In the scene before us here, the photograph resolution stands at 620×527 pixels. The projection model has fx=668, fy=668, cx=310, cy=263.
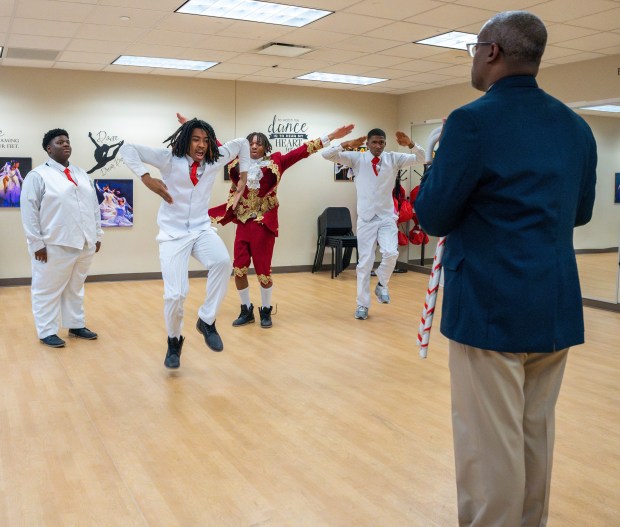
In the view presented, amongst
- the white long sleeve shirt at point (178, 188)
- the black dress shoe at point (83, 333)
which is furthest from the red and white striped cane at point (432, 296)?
the black dress shoe at point (83, 333)

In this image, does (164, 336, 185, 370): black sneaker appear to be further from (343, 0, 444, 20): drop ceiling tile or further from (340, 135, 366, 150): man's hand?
(343, 0, 444, 20): drop ceiling tile

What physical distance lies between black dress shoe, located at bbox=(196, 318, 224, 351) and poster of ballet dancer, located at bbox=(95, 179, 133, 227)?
5125mm

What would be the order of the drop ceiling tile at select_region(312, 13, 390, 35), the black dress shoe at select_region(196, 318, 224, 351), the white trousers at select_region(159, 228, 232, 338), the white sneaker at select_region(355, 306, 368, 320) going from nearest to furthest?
the white trousers at select_region(159, 228, 232, 338)
the black dress shoe at select_region(196, 318, 224, 351)
the drop ceiling tile at select_region(312, 13, 390, 35)
the white sneaker at select_region(355, 306, 368, 320)

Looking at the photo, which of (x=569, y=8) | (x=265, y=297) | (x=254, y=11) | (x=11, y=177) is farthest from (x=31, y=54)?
(x=569, y=8)

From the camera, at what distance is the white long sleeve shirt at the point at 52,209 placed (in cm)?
515

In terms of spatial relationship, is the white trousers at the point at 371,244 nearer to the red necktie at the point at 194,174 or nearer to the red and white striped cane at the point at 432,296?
the red necktie at the point at 194,174

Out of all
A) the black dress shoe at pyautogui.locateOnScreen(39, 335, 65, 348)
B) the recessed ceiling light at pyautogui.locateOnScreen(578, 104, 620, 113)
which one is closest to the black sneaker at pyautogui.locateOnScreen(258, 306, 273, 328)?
the black dress shoe at pyautogui.locateOnScreen(39, 335, 65, 348)

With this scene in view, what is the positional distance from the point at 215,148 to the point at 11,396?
2.04 metres

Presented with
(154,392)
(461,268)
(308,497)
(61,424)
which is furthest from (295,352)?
(461,268)

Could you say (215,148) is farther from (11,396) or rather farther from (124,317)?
(124,317)

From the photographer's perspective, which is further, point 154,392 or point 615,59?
point 615,59

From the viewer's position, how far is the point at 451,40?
7.06 m

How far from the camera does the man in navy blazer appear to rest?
1757mm

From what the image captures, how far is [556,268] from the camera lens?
5.94 feet
